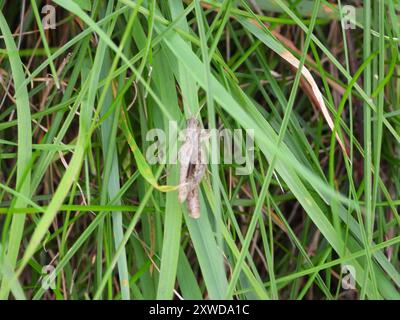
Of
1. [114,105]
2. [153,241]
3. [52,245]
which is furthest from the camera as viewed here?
[52,245]

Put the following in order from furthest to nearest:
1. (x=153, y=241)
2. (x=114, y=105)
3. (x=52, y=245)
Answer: (x=52, y=245) < (x=153, y=241) < (x=114, y=105)

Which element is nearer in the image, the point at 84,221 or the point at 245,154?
the point at 245,154
